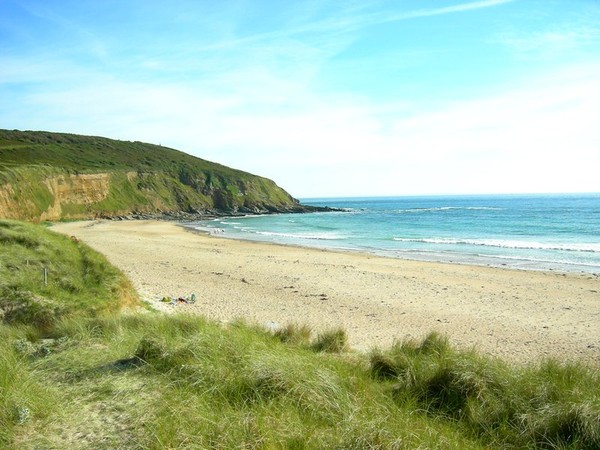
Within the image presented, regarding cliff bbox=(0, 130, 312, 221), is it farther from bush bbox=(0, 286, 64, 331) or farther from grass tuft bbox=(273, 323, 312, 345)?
grass tuft bbox=(273, 323, 312, 345)

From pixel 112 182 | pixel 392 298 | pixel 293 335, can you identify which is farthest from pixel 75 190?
pixel 293 335

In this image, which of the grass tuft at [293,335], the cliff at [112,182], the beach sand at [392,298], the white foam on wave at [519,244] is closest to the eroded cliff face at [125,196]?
the cliff at [112,182]

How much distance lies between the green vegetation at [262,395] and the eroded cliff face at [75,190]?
5257cm

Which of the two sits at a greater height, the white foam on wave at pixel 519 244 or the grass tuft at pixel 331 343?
the grass tuft at pixel 331 343

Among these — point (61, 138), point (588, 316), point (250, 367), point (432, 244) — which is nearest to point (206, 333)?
point (250, 367)

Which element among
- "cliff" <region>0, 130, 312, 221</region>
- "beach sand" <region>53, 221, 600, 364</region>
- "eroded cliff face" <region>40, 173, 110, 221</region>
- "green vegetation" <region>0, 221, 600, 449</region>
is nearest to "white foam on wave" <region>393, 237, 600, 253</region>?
"beach sand" <region>53, 221, 600, 364</region>

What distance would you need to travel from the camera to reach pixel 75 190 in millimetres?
61719

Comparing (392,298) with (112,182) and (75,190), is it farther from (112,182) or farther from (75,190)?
(112,182)

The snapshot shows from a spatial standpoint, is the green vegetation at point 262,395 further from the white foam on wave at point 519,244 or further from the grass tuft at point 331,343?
the white foam on wave at point 519,244

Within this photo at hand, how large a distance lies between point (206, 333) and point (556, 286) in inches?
640

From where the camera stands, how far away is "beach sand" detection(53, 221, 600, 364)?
431 inches

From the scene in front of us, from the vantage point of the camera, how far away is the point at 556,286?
17.6m

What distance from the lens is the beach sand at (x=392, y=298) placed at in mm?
10945

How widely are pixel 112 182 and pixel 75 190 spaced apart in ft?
34.3
